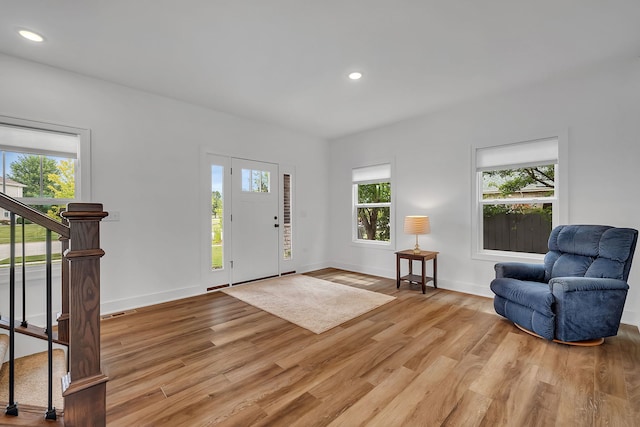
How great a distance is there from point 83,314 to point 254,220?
3.60m

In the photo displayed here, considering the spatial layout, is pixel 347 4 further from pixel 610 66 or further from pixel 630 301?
pixel 630 301

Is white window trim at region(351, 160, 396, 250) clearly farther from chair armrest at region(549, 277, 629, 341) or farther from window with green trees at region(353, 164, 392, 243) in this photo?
chair armrest at region(549, 277, 629, 341)

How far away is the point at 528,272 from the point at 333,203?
145 inches

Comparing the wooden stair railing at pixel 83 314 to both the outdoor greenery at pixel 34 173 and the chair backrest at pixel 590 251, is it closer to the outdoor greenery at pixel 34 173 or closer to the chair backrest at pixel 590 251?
the outdoor greenery at pixel 34 173

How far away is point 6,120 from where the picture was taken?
2910mm

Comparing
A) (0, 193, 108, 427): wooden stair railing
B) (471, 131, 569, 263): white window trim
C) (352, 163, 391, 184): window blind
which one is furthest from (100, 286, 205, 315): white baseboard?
(471, 131, 569, 263): white window trim

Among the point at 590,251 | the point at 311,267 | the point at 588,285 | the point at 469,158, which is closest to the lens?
the point at 588,285

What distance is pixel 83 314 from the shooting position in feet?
4.49

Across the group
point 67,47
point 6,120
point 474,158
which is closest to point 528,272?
point 474,158

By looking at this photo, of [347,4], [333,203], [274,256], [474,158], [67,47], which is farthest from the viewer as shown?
[333,203]

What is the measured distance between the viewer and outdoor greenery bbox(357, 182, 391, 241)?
212 inches

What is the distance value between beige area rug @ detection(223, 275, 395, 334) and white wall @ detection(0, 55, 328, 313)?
2.90ft

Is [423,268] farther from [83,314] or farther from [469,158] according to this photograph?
[83,314]

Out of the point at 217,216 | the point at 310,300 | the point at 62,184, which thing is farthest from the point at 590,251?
the point at 62,184
